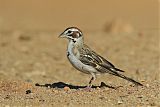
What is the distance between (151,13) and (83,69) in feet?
78.9

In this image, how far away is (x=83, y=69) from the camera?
34.9ft

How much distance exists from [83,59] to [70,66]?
237 inches

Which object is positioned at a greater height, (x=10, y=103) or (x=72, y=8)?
(x=72, y=8)

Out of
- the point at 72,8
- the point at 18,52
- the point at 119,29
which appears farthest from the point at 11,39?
the point at 72,8

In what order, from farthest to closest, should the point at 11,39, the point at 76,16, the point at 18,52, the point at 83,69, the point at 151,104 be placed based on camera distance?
the point at 76,16 < the point at 11,39 < the point at 18,52 < the point at 83,69 < the point at 151,104

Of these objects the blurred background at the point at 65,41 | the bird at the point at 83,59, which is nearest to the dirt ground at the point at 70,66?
the blurred background at the point at 65,41

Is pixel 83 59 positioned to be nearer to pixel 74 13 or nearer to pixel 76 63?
pixel 76 63

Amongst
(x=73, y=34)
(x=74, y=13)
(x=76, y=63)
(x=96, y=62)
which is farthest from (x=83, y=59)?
(x=74, y=13)

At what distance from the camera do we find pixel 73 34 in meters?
10.8

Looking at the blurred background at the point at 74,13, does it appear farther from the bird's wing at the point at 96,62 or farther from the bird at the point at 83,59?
the bird's wing at the point at 96,62

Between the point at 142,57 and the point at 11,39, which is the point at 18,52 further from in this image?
the point at 142,57

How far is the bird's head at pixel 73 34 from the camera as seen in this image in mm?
10773

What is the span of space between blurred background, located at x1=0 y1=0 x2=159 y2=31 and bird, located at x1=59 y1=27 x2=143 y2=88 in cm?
1625

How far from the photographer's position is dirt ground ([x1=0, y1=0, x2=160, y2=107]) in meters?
9.88
